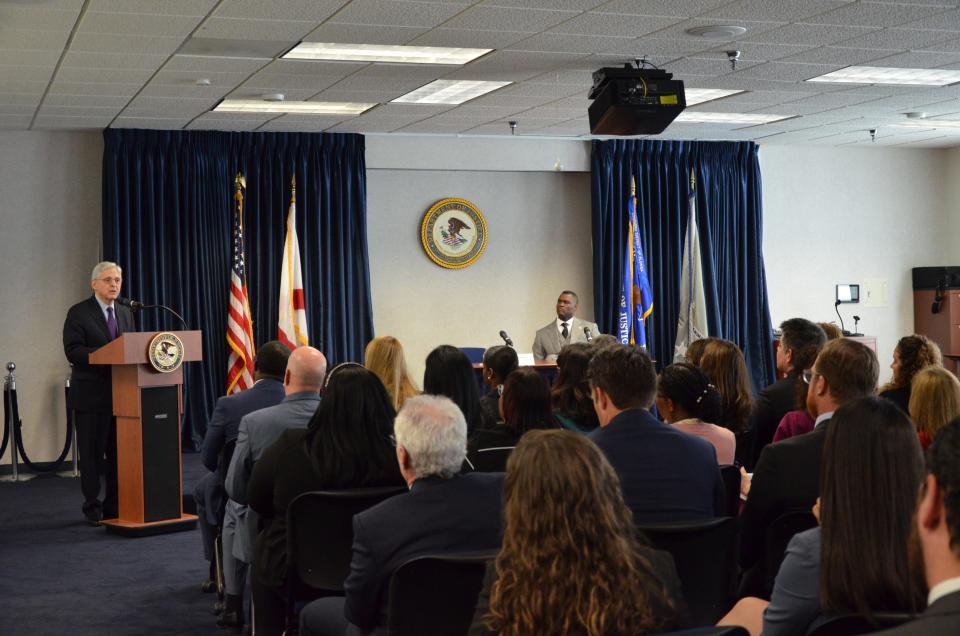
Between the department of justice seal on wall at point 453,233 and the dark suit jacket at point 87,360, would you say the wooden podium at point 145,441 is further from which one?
the department of justice seal on wall at point 453,233

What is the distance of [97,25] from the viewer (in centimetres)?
599

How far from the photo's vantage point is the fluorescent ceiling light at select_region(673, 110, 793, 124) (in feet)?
33.2

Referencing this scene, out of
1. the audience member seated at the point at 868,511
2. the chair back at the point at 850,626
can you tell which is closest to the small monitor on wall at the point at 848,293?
the audience member seated at the point at 868,511

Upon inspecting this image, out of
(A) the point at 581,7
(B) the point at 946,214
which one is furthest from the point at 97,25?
(B) the point at 946,214

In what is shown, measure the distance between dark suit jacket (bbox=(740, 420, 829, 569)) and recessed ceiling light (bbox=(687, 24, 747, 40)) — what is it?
391 cm

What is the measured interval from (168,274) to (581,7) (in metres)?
5.41

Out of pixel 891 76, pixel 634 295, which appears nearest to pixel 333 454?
pixel 891 76

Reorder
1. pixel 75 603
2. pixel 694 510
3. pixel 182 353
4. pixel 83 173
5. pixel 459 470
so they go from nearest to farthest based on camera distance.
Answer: pixel 459 470, pixel 694 510, pixel 75 603, pixel 182 353, pixel 83 173

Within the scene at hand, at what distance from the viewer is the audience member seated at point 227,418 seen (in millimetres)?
4957

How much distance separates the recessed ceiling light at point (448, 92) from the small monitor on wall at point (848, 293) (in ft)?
19.9

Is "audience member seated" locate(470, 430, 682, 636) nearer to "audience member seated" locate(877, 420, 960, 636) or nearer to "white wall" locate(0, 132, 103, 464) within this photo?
"audience member seated" locate(877, 420, 960, 636)

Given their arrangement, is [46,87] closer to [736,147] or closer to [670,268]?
[670,268]

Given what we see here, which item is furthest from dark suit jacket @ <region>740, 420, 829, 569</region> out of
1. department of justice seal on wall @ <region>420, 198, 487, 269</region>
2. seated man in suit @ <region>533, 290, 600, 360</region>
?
department of justice seal on wall @ <region>420, 198, 487, 269</region>

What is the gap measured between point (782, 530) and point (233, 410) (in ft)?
8.93
